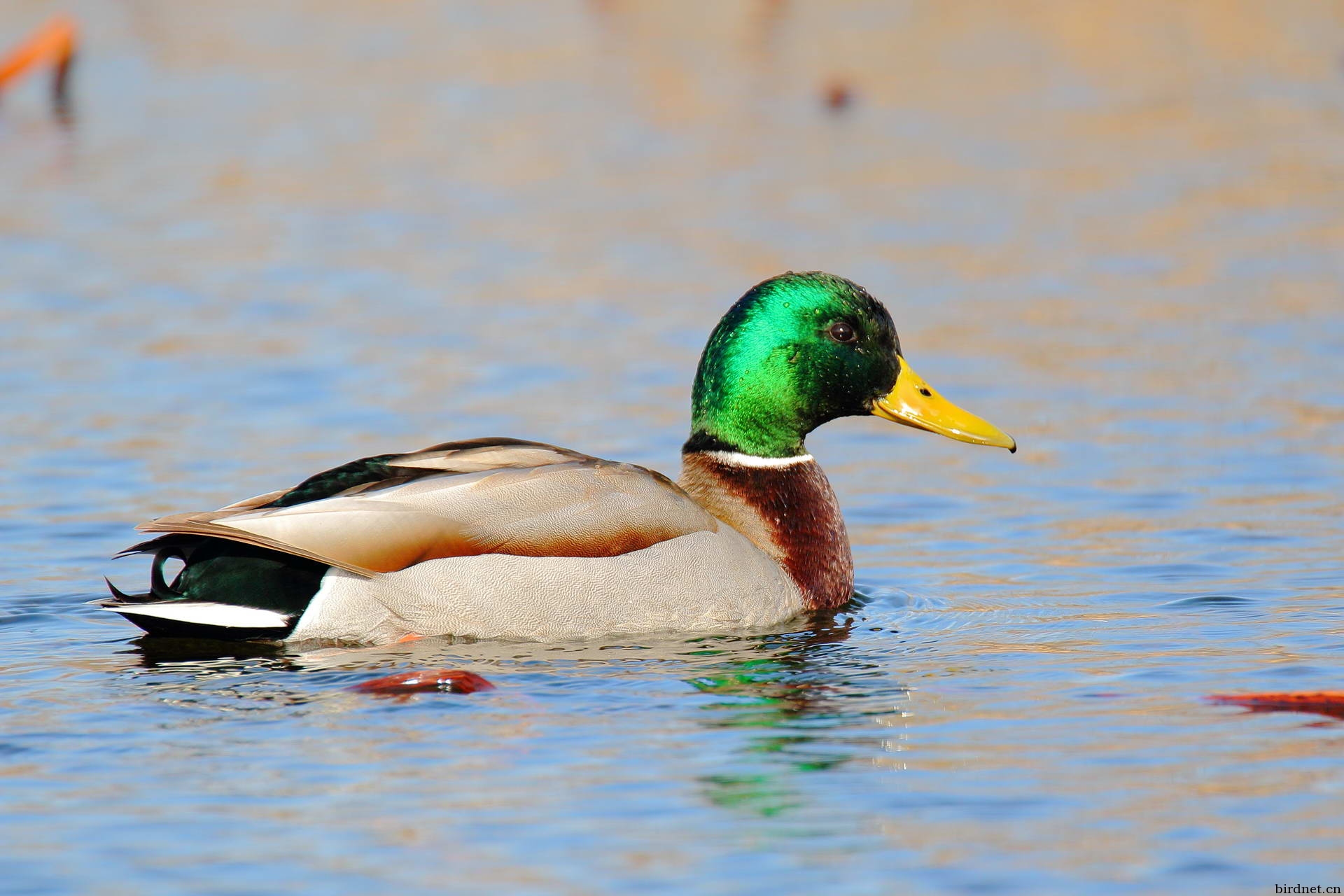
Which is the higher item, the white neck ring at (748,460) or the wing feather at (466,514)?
the white neck ring at (748,460)

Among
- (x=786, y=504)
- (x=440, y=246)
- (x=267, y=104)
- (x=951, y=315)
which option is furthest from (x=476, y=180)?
(x=786, y=504)

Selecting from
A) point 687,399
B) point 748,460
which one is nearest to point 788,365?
point 748,460

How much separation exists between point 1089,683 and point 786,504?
5.56 ft

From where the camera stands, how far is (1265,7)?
22312mm

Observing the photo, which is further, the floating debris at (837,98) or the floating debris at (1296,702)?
the floating debris at (837,98)

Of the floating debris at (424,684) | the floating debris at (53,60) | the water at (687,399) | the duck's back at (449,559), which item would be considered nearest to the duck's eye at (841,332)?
the water at (687,399)

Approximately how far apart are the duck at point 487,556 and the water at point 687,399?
0.45 ft

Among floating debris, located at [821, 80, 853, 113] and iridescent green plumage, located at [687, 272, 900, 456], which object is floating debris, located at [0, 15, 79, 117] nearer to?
floating debris, located at [821, 80, 853, 113]

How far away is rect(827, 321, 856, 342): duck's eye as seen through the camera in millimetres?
7988

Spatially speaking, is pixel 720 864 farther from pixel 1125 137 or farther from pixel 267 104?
pixel 267 104

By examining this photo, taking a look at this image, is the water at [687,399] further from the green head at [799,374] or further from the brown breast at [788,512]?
the green head at [799,374]

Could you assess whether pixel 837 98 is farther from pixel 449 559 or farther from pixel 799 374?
pixel 449 559

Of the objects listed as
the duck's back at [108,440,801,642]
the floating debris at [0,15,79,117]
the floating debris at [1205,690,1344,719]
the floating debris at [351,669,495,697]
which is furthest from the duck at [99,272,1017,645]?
the floating debris at [0,15,79,117]

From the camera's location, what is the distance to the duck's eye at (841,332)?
7.99 metres
